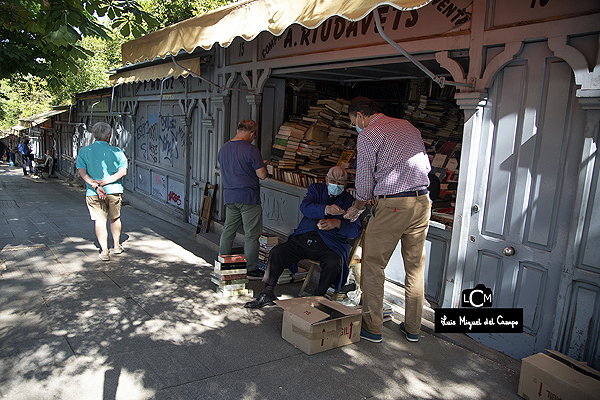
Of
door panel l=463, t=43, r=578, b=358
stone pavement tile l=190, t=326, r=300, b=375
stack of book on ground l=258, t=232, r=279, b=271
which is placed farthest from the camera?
stack of book on ground l=258, t=232, r=279, b=271

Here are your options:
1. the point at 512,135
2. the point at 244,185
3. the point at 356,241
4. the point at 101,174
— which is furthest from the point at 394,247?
the point at 101,174

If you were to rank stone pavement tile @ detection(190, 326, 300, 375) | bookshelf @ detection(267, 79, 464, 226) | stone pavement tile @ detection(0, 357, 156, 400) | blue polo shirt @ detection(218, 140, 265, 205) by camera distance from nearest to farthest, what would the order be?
stone pavement tile @ detection(0, 357, 156, 400)
stone pavement tile @ detection(190, 326, 300, 375)
blue polo shirt @ detection(218, 140, 265, 205)
bookshelf @ detection(267, 79, 464, 226)

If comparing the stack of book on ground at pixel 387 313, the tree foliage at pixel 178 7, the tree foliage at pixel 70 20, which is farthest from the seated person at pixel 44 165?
the stack of book on ground at pixel 387 313

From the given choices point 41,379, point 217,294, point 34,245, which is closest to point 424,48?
point 217,294

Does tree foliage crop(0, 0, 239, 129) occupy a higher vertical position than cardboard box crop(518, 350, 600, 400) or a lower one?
higher

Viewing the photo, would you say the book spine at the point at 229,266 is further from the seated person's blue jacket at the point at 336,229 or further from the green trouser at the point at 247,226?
the seated person's blue jacket at the point at 336,229

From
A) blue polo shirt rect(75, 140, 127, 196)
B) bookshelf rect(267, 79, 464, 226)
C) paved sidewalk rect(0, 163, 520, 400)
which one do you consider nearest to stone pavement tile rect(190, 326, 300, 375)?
paved sidewalk rect(0, 163, 520, 400)

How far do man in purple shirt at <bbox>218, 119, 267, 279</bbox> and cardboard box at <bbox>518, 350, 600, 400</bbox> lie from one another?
3.23 metres

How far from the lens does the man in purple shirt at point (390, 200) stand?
3.56 m

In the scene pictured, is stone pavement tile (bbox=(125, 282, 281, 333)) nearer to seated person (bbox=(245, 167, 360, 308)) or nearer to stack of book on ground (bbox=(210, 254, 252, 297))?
stack of book on ground (bbox=(210, 254, 252, 297))

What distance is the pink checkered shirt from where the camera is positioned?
355 centimetres

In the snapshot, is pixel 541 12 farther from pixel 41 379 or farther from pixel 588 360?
pixel 41 379

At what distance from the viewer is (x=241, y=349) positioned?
Result: 362 cm

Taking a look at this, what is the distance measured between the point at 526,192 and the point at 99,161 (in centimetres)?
495
